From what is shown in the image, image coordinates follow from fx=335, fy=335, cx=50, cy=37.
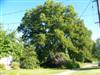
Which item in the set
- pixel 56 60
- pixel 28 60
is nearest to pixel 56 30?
pixel 56 60

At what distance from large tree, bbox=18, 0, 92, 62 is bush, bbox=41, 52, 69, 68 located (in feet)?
3.19

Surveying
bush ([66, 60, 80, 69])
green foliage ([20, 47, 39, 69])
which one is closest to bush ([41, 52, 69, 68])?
bush ([66, 60, 80, 69])

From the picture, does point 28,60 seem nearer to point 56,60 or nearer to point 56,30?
point 56,60

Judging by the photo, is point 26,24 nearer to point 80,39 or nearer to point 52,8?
point 52,8

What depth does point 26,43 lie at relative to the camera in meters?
68.4

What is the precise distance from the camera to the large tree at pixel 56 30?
216ft

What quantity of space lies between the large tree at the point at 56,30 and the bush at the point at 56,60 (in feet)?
3.19

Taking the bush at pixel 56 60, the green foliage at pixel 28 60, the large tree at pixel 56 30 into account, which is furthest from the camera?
the large tree at pixel 56 30

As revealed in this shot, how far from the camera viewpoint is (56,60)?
6306 centimetres

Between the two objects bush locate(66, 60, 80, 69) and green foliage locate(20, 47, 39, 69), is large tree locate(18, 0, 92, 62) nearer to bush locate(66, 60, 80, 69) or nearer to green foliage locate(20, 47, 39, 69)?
bush locate(66, 60, 80, 69)

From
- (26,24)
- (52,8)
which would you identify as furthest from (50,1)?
(26,24)

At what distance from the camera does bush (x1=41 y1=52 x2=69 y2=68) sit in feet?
207

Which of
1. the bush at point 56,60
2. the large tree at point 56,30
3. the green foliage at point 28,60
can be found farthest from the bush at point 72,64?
the green foliage at point 28,60

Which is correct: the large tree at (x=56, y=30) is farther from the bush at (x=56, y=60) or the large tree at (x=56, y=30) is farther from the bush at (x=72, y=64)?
the bush at (x=72, y=64)
